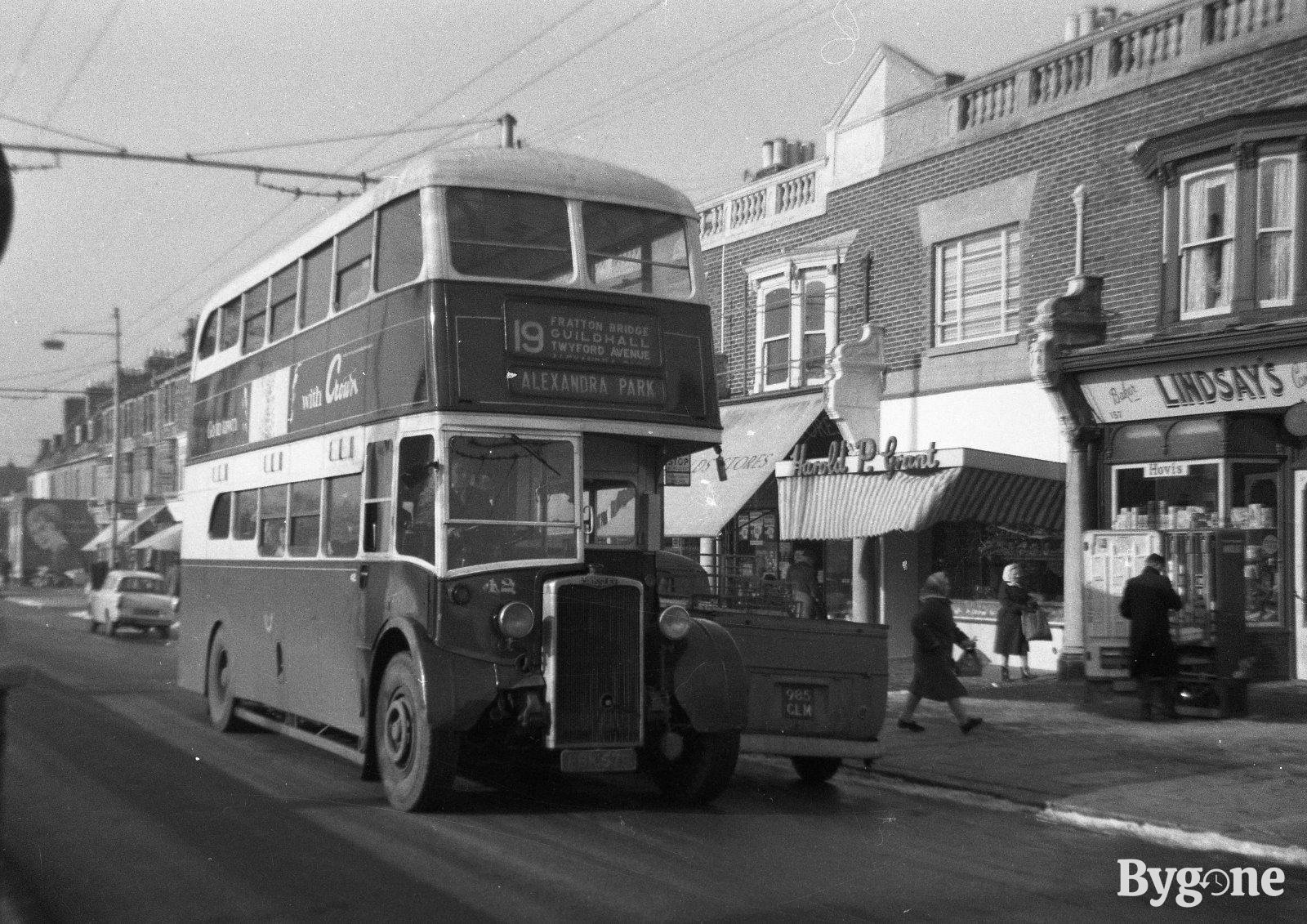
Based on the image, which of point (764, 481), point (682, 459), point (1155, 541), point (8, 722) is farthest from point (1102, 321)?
point (8, 722)

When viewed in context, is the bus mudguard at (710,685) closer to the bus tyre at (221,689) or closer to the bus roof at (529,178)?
the bus roof at (529,178)

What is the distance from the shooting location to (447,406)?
32.2ft

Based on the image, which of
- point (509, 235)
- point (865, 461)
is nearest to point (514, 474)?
point (509, 235)

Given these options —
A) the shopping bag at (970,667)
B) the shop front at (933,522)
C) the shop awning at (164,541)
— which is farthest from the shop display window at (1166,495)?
the shop awning at (164,541)

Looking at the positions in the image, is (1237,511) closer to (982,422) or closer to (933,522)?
(933,522)

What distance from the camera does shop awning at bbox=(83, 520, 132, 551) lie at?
2275 inches

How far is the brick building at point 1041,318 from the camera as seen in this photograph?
1662 cm

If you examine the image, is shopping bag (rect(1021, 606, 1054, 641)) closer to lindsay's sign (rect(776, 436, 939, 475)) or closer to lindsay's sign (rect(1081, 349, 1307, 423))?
lindsay's sign (rect(776, 436, 939, 475))

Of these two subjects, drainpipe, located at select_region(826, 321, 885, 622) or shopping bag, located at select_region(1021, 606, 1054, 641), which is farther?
drainpipe, located at select_region(826, 321, 885, 622)

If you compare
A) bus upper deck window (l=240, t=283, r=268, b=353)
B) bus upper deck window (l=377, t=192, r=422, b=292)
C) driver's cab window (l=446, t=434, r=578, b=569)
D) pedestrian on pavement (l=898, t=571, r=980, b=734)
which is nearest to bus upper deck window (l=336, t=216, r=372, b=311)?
bus upper deck window (l=377, t=192, r=422, b=292)

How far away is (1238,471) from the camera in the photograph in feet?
55.7

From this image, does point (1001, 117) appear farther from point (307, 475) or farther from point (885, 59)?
point (307, 475)

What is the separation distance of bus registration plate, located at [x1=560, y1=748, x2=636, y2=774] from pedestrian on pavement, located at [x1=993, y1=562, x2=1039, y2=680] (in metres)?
9.90

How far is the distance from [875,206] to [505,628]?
14718 millimetres
